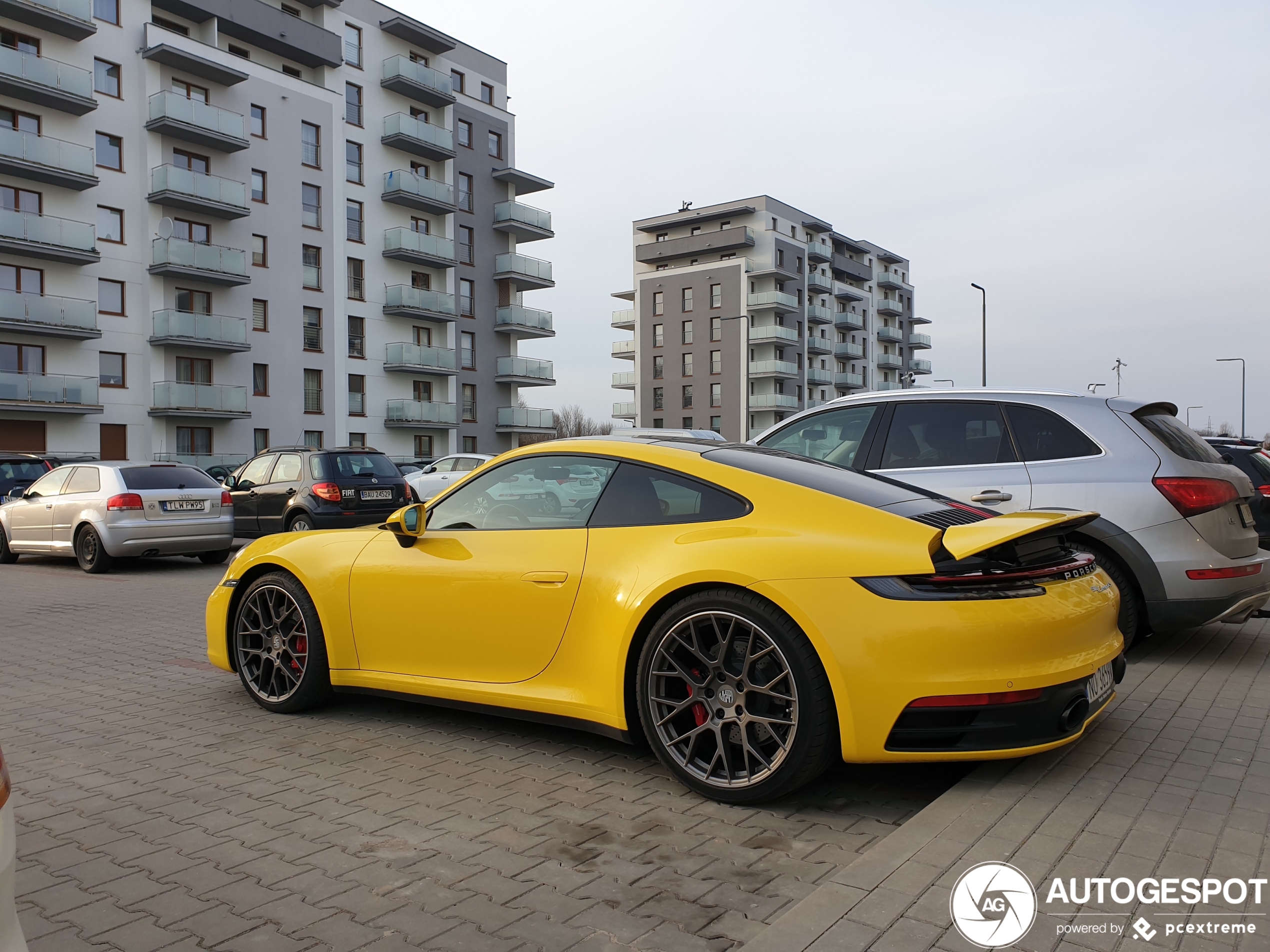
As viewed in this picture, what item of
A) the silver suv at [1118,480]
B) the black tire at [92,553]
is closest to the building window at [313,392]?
the black tire at [92,553]

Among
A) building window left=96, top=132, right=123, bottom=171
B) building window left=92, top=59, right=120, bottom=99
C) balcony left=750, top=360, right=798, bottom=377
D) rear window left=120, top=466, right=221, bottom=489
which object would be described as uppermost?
building window left=92, top=59, right=120, bottom=99

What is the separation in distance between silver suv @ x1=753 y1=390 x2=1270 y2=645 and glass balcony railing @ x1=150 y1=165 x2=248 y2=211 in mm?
38062

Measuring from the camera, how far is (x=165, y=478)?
45.2ft

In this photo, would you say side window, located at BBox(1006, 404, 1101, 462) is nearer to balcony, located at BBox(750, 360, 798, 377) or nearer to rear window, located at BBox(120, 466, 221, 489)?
rear window, located at BBox(120, 466, 221, 489)

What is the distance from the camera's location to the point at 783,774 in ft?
11.6

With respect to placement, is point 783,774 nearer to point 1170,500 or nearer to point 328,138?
point 1170,500

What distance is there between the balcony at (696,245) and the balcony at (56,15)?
53.0 meters

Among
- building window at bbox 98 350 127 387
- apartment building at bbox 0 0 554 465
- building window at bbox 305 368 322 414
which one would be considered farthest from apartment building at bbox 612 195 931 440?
building window at bbox 98 350 127 387

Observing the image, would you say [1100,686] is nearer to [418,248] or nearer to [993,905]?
[993,905]

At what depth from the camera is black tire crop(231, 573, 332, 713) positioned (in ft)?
16.4

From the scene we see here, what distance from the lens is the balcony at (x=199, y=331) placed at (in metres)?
37.6

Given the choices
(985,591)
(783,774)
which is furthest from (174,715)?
(985,591)

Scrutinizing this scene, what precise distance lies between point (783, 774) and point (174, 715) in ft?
→ 11.4

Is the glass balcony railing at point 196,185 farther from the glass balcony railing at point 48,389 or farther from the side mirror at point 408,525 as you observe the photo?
the side mirror at point 408,525
